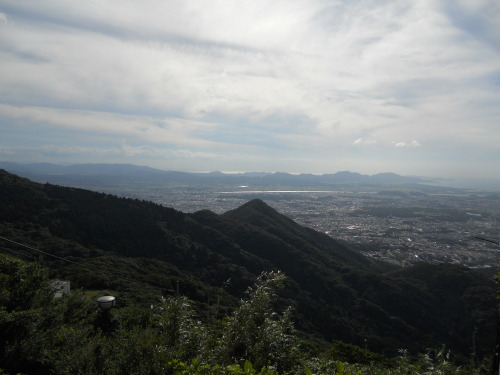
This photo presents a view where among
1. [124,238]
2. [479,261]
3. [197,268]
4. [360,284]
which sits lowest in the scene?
[479,261]

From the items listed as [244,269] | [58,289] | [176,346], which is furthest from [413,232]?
[176,346]

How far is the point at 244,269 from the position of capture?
5603 centimetres

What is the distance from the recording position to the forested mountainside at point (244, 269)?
4281 centimetres

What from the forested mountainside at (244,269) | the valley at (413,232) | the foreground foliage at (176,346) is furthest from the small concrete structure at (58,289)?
the valley at (413,232)

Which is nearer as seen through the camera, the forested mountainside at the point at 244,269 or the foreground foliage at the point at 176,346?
the foreground foliage at the point at 176,346

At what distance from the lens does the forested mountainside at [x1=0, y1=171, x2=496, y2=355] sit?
42.8m

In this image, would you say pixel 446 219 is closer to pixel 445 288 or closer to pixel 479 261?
pixel 479 261

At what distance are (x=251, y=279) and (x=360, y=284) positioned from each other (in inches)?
920

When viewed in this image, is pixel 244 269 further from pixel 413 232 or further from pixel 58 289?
pixel 413 232

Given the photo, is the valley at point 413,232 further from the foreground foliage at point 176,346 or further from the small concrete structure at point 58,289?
the small concrete structure at point 58,289

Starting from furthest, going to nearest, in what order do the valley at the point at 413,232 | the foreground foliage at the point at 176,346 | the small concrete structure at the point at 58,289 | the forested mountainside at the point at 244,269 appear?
the valley at the point at 413,232
the forested mountainside at the point at 244,269
the small concrete structure at the point at 58,289
the foreground foliage at the point at 176,346

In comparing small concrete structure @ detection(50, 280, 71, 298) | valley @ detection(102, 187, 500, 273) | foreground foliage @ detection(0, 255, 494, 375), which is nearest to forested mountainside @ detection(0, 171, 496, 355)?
small concrete structure @ detection(50, 280, 71, 298)

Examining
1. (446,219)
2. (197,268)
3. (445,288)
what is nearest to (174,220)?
(197,268)

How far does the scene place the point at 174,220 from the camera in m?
70.8
